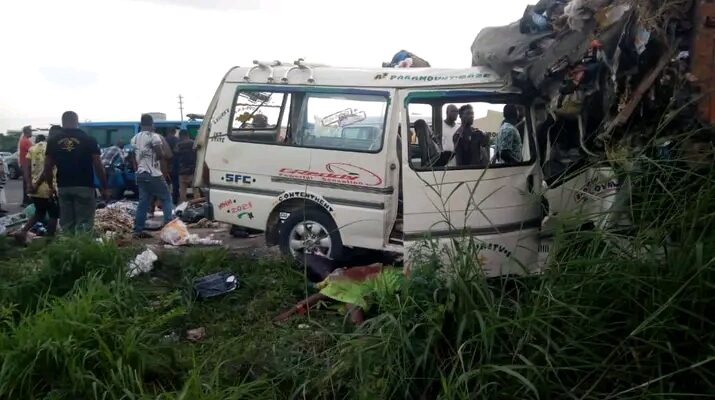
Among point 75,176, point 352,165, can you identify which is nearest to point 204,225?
point 75,176

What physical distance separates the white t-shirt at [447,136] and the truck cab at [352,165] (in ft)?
0.47

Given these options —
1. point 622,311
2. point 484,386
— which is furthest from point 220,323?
point 622,311

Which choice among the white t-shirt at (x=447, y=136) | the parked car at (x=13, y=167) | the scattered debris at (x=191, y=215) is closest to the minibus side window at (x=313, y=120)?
the white t-shirt at (x=447, y=136)

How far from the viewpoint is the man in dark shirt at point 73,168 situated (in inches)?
296

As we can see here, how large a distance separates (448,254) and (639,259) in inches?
39.5

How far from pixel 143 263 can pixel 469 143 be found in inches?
126

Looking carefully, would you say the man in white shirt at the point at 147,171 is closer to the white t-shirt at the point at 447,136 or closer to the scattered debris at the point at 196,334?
the white t-shirt at the point at 447,136

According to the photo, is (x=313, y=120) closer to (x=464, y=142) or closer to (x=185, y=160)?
(x=464, y=142)

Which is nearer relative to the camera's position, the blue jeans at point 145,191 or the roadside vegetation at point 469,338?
the roadside vegetation at point 469,338

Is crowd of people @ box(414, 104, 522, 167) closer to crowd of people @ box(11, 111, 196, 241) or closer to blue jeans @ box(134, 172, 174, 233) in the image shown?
crowd of people @ box(11, 111, 196, 241)


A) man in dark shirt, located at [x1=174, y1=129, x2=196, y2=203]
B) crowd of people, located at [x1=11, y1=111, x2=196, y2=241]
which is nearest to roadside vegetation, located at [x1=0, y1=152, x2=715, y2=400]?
crowd of people, located at [x1=11, y1=111, x2=196, y2=241]

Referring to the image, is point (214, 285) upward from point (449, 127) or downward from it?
downward

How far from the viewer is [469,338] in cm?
326

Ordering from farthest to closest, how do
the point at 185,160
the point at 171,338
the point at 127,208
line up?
the point at 185,160, the point at 127,208, the point at 171,338
